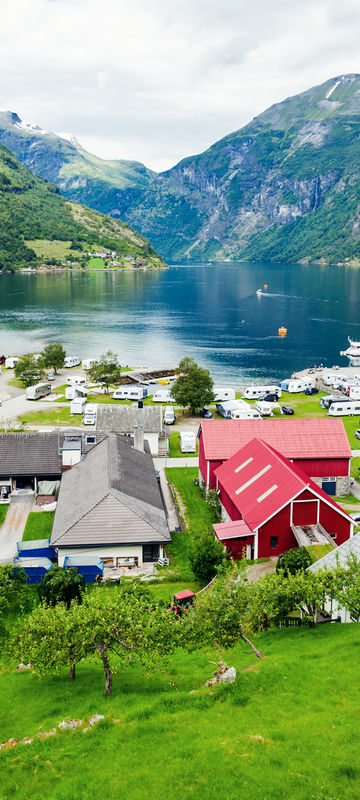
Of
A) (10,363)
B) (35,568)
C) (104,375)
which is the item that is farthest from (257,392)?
(35,568)

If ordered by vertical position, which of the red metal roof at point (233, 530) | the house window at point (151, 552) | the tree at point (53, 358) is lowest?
the house window at point (151, 552)

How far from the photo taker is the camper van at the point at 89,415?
79.6 m

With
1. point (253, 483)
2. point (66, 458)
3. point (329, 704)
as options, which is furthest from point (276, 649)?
point (66, 458)

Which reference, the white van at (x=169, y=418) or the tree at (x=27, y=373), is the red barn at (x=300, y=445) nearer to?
the white van at (x=169, y=418)

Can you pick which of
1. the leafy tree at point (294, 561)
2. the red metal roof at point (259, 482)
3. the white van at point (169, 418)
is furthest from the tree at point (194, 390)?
the leafy tree at point (294, 561)

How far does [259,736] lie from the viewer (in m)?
17.2

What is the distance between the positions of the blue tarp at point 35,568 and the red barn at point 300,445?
19296 millimetres

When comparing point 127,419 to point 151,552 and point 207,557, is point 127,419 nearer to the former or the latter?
point 151,552

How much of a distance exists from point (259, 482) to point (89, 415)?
1615 inches

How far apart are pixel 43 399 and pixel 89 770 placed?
267ft

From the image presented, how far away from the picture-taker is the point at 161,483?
57.7 metres

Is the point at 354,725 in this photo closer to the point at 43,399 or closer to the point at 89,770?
the point at 89,770

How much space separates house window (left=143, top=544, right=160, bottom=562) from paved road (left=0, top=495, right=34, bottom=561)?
10134mm

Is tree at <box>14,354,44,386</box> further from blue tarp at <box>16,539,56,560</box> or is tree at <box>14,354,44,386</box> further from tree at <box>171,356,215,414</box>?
blue tarp at <box>16,539,56,560</box>
